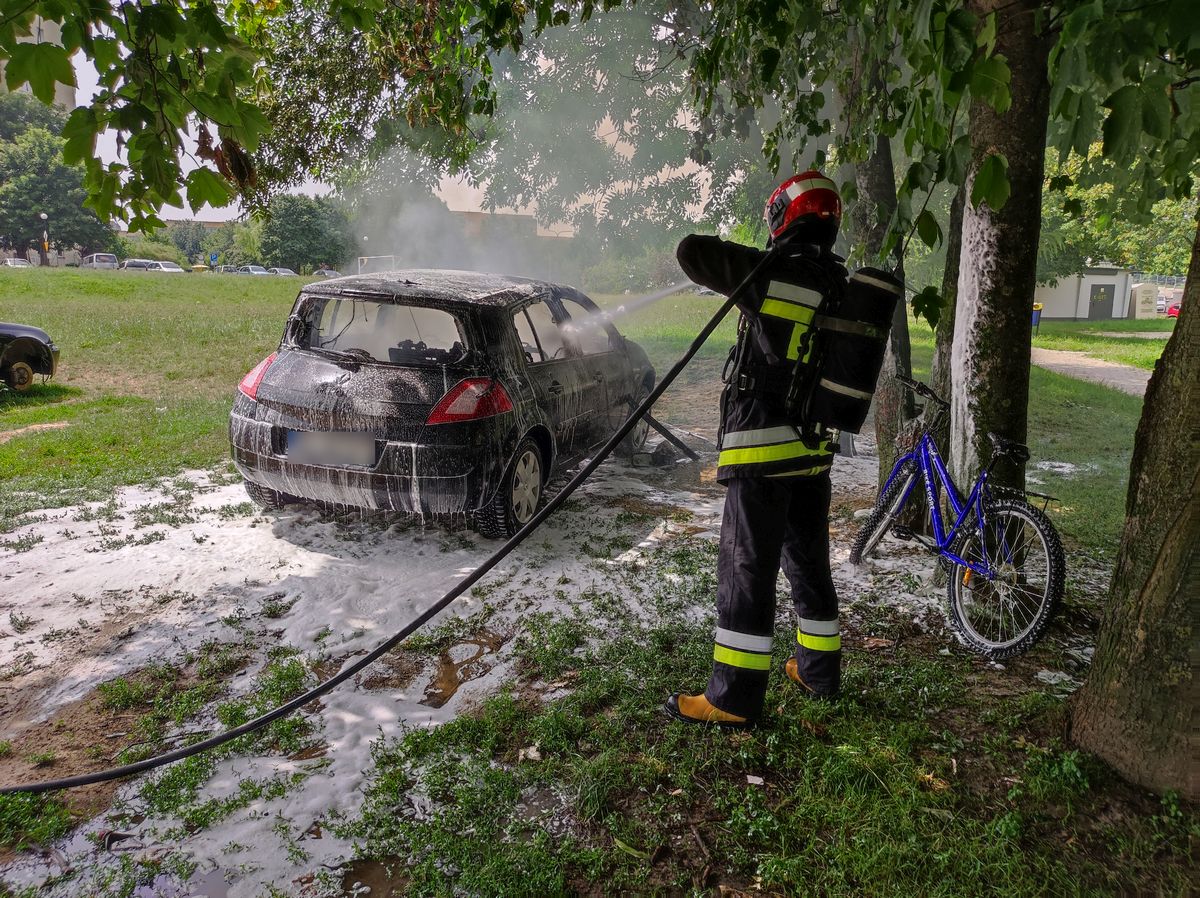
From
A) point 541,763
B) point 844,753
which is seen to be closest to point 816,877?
point 844,753

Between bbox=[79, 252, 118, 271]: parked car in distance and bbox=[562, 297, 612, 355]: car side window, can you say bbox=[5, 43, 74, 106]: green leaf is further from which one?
bbox=[79, 252, 118, 271]: parked car in distance

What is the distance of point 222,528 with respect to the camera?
18.6ft

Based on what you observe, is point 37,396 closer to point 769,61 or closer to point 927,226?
point 769,61

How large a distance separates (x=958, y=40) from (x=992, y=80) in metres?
0.13

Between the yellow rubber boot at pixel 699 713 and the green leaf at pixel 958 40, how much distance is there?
236cm

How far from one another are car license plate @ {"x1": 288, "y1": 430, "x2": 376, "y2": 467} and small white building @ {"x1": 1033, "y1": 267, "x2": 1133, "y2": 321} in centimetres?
3748

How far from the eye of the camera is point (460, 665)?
3.90 meters

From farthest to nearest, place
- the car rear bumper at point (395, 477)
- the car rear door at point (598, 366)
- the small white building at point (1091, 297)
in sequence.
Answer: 1. the small white building at point (1091, 297)
2. the car rear door at point (598, 366)
3. the car rear bumper at point (395, 477)

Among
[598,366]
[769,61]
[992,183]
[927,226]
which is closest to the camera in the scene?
[992,183]

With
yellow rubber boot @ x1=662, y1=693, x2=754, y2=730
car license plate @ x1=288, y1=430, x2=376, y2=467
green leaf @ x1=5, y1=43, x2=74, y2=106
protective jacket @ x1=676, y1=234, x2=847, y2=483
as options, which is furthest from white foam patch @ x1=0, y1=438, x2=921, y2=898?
green leaf @ x1=5, y1=43, x2=74, y2=106

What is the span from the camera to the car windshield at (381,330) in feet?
17.7

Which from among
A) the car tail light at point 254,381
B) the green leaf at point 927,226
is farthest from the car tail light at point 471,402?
the green leaf at point 927,226

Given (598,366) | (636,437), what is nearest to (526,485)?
(598,366)

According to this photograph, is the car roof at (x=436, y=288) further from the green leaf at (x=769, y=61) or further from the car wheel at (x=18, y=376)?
the car wheel at (x=18, y=376)
